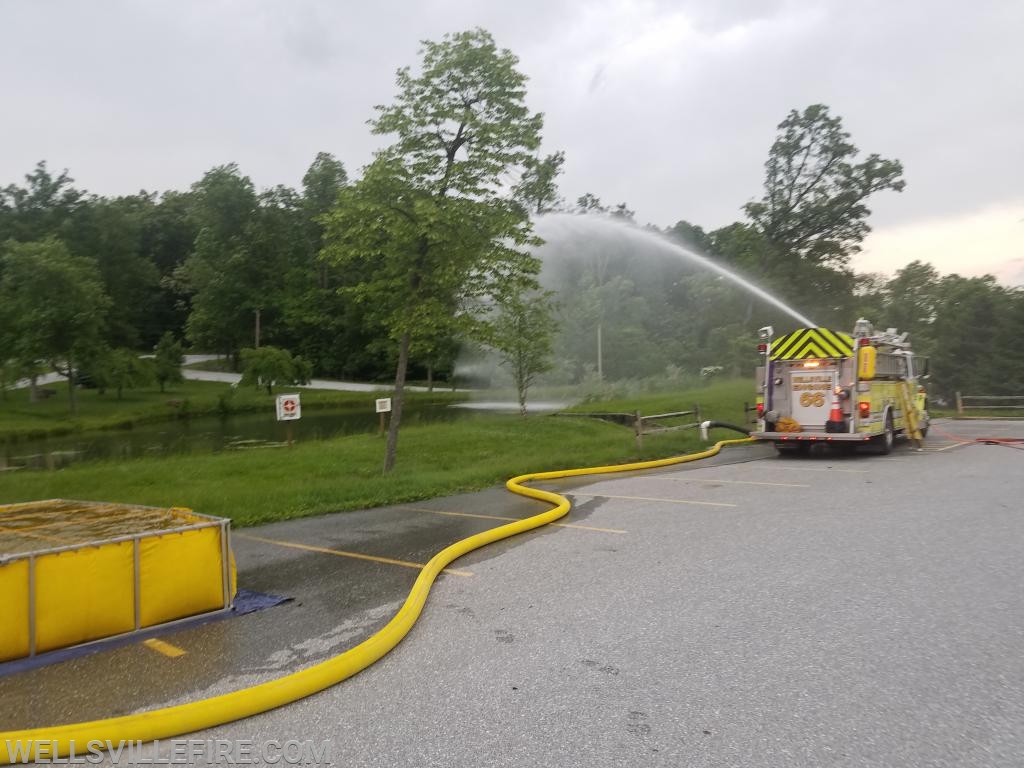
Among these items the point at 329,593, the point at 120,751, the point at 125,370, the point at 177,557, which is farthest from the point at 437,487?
the point at 125,370

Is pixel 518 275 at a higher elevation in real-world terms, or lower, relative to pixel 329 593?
higher

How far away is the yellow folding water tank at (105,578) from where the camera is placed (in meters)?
4.61

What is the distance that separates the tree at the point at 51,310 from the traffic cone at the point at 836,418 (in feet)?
138

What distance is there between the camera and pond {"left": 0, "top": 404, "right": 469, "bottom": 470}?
23594 millimetres

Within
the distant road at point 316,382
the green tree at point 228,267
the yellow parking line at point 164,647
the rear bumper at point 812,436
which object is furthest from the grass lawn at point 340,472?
the green tree at point 228,267

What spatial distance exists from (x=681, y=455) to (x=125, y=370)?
43085 mm

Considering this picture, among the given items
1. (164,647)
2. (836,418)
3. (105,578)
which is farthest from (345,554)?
(836,418)

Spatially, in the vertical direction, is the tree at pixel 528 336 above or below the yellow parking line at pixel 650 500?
above

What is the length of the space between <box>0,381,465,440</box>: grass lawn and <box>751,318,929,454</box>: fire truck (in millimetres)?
34512

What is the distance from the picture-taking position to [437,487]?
1205 cm

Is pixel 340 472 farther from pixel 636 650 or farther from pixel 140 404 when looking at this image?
pixel 140 404

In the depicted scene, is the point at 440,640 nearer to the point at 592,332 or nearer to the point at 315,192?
the point at 592,332

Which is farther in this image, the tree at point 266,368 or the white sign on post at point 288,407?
the tree at point 266,368

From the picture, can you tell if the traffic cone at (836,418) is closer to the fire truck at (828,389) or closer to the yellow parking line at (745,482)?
the fire truck at (828,389)
